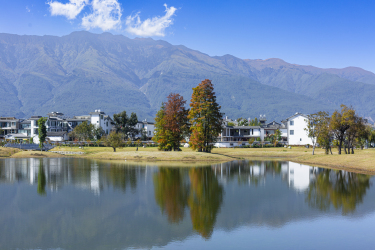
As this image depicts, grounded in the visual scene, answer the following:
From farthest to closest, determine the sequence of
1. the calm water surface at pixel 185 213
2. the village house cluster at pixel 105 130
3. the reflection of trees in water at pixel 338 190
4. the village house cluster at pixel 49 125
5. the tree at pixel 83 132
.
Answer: the village house cluster at pixel 49 125 → the village house cluster at pixel 105 130 → the tree at pixel 83 132 → the reflection of trees in water at pixel 338 190 → the calm water surface at pixel 185 213

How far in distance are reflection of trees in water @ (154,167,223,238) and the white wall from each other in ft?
238

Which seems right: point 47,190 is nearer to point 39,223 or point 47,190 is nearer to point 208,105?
point 39,223

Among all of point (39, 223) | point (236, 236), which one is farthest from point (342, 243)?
point (39, 223)

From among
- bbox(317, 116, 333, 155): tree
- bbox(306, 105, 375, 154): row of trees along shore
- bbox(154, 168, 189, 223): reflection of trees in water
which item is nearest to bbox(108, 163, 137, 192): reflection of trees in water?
bbox(154, 168, 189, 223): reflection of trees in water

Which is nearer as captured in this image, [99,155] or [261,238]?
[261,238]

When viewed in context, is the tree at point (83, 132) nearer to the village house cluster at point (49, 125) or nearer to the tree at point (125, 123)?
the village house cluster at point (49, 125)

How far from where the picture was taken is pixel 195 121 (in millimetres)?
70812

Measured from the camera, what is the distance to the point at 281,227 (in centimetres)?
2111

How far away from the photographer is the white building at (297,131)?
108188 millimetres

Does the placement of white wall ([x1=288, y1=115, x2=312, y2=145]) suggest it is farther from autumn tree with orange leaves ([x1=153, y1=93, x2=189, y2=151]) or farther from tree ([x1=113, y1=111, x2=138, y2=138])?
tree ([x1=113, y1=111, x2=138, y2=138])

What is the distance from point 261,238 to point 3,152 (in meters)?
73.3

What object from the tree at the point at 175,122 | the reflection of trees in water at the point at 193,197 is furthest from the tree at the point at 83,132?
the reflection of trees in water at the point at 193,197

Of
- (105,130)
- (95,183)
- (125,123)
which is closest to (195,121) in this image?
(95,183)

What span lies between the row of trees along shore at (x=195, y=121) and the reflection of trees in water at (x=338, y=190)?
28.0 metres
